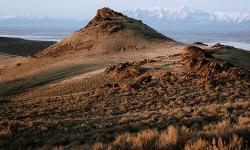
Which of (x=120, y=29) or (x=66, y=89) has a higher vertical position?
(x=120, y=29)

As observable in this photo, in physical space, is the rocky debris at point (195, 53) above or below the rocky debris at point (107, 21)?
below

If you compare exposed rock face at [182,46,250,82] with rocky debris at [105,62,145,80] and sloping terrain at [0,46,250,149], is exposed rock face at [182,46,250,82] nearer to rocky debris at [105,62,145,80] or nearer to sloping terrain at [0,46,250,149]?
sloping terrain at [0,46,250,149]

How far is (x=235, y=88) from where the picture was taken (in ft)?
91.9

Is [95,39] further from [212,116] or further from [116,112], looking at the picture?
[212,116]

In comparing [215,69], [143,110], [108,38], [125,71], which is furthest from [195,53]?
[108,38]

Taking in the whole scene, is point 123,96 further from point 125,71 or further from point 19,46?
point 19,46

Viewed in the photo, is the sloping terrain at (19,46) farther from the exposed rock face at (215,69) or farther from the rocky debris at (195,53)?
the exposed rock face at (215,69)

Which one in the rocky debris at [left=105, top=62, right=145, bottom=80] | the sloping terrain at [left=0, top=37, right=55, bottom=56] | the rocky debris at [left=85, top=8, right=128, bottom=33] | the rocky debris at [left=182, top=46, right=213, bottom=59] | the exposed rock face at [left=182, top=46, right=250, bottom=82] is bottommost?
the sloping terrain at [left=0, top=37, right=55, bottom=56]

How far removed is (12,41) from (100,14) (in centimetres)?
6005

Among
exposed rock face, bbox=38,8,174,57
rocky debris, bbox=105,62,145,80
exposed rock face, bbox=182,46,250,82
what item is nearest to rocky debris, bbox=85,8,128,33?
exposed rock face, bbox=38,8,174,57

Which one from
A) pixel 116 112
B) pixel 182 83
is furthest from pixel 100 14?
pixel 116 112

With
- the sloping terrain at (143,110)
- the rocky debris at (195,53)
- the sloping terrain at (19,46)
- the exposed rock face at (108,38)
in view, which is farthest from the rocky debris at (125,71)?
the sloping terrain at (19,46)

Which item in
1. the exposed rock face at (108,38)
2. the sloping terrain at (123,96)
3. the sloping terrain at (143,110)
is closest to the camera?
the sloping terrain at (143,110)

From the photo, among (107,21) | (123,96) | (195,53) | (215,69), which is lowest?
(123,96)
